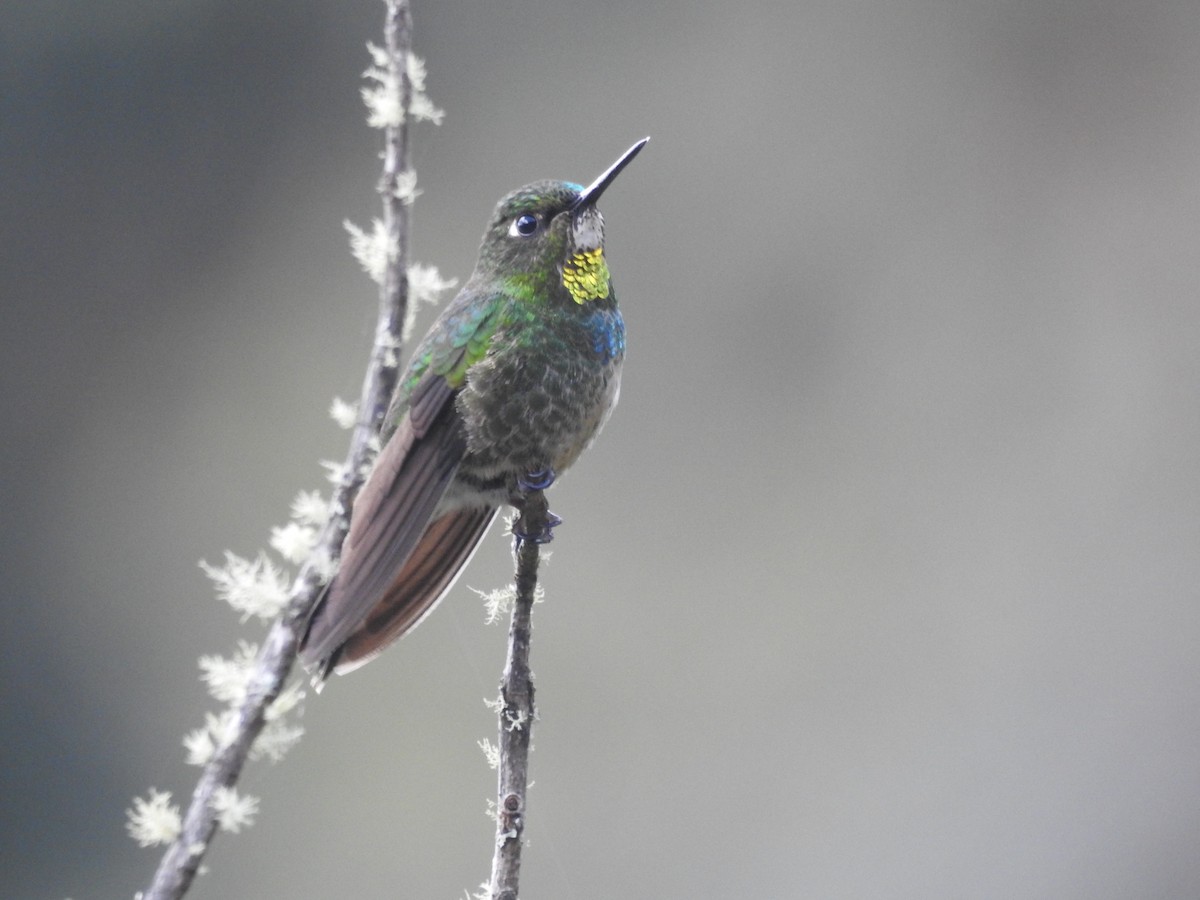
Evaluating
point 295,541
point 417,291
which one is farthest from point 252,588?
point 417,291

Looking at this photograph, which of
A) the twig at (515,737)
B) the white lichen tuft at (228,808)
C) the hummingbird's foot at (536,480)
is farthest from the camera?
the hummingbird's foot at (536,480)

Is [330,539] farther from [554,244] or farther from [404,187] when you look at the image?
[554,244]

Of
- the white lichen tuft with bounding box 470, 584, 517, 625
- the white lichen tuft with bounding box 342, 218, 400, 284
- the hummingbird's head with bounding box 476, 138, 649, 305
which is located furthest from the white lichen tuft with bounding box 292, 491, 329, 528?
the hummingbird's head with bounding box 476, 138, 649, 305

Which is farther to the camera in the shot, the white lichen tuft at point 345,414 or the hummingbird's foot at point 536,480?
the hummingbird's foot at point 536,480

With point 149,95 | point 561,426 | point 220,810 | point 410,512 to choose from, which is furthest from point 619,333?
point 149,95

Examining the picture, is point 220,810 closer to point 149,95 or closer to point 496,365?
point 496,365

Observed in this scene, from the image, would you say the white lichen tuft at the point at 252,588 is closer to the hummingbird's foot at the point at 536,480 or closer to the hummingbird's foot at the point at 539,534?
the hummingbird's foot at the point at 539,534

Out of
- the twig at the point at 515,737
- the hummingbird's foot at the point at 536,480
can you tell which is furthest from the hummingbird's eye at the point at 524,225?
the twig at the point at 515,737
